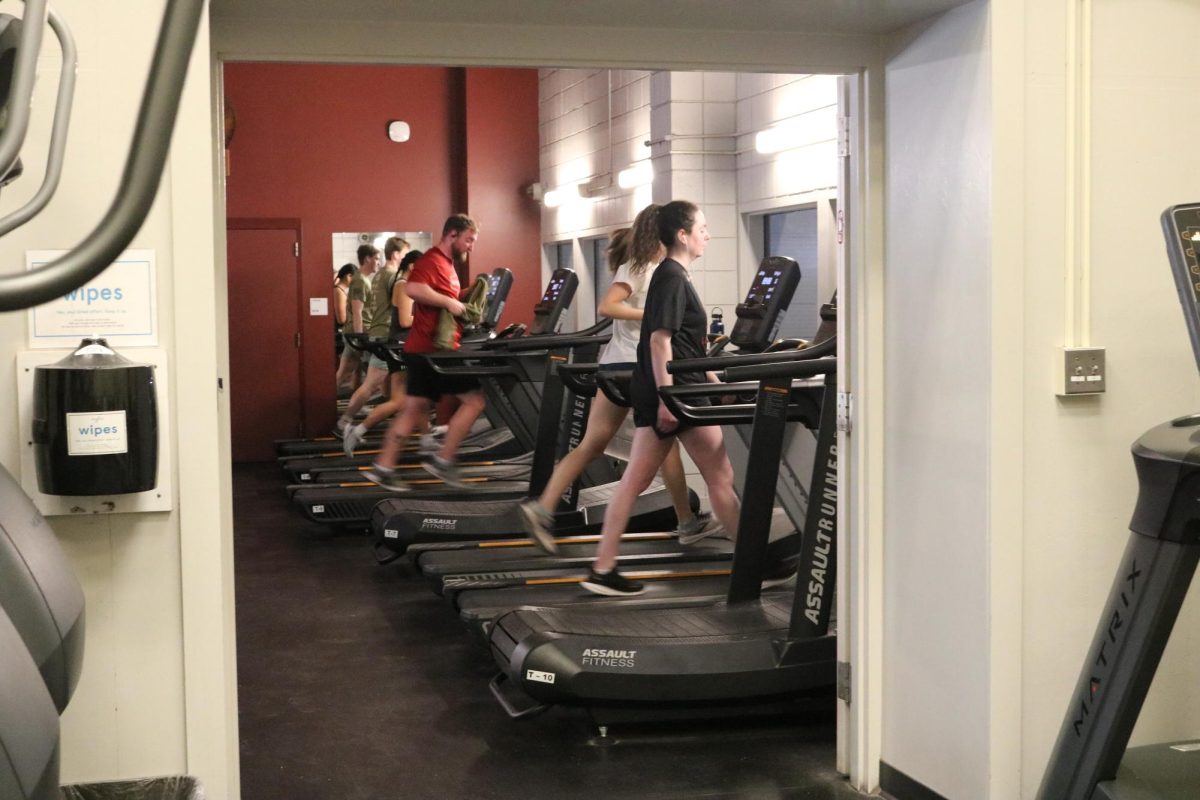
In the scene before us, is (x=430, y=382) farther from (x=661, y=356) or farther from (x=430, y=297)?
(x=661, y=356)

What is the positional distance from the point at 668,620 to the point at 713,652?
39 cm

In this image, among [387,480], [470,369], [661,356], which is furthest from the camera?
[387,480]

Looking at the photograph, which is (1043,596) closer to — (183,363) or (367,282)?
(183,363)

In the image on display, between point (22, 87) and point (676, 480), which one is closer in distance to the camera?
point (22, 87)

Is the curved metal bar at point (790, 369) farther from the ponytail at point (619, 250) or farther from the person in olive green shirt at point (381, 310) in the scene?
the person in olive green shirt at point (381, 310)

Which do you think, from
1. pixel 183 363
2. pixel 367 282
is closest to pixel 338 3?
→ pixel 183 363

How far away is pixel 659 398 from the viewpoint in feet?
16.3

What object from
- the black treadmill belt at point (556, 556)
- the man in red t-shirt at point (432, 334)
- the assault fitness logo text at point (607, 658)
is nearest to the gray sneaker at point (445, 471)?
the man in red t-shirt at point (432, 334)

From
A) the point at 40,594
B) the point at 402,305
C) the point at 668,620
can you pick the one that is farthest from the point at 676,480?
the point at 40,594

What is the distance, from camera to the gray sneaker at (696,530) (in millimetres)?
5996

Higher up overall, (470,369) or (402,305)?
(402,305)

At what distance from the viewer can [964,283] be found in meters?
3.05

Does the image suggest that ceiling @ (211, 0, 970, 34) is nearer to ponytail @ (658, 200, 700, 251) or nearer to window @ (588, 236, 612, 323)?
ponytail @ (658, 200, 700, 251)

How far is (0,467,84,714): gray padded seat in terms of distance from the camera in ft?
5.65
